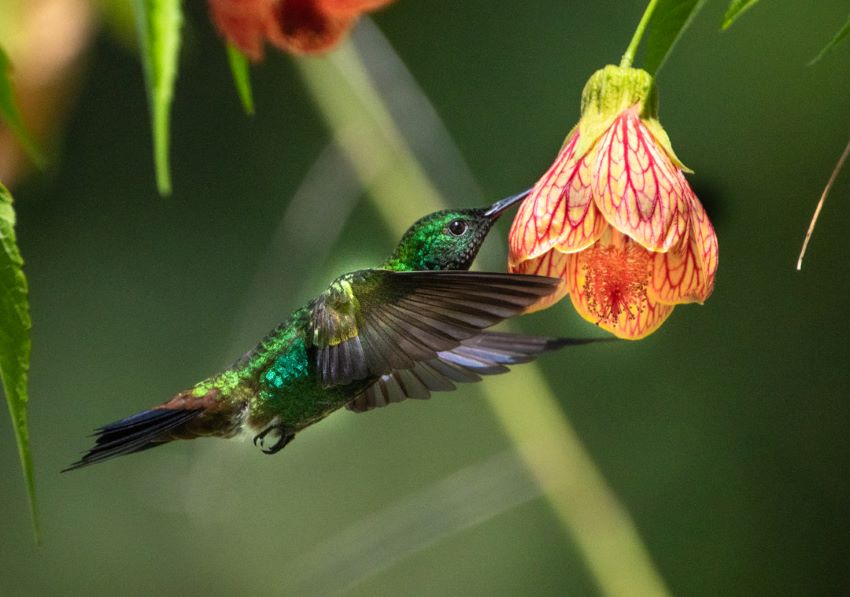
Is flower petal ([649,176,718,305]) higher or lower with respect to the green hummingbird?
lower

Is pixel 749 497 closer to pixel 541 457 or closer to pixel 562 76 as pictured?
pixel 541 457

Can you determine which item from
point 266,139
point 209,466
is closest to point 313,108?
point 266,139

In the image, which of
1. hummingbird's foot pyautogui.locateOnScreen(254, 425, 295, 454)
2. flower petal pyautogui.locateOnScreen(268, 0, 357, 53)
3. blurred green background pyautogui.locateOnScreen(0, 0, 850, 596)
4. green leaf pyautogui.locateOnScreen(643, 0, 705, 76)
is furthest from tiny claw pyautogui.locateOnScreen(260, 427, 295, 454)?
blurred green background pyautogui.locateOnScreen(0, 0, 850, 596)

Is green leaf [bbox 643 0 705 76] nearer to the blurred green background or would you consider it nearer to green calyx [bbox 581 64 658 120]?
green calyx [bbox 581 64 658 120]

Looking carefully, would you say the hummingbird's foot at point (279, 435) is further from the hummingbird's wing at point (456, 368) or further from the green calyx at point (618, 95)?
the green calyx at point (618, 95)

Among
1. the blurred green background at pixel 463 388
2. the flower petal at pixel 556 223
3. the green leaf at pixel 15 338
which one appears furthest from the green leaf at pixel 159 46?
the blurred green background at pixel 463 388

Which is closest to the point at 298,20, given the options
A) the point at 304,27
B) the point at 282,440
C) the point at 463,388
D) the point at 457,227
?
the point at 304,27
